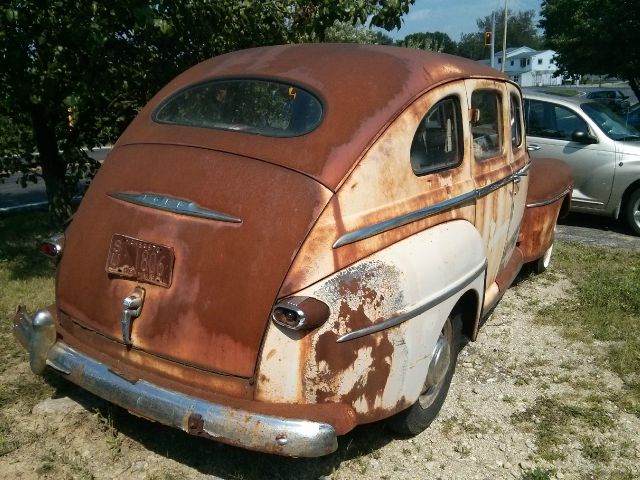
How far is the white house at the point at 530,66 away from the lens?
86250 mm

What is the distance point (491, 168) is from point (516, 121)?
1.20 m

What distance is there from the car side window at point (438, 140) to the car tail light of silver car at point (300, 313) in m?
1.03

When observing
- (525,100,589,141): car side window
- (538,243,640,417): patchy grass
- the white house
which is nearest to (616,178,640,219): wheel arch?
(525,100,589,141): car side window

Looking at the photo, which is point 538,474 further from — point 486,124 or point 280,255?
point 486,124

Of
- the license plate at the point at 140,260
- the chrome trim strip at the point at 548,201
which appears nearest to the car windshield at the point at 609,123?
the chrome trim strip at the point at 548,201

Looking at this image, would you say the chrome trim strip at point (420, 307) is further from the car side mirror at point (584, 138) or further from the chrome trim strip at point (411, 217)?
the car side mirror at point (584, 138)

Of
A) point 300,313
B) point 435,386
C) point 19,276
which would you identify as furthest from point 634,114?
point 300,313

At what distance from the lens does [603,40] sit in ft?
58.6

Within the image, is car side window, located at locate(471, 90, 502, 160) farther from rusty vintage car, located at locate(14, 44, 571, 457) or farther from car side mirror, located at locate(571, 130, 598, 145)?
car side mirror, located at locate(571, 130, 598, 145)

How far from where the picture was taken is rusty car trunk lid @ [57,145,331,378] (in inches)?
109

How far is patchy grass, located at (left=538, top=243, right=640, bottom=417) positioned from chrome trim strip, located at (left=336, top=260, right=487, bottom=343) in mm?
1454

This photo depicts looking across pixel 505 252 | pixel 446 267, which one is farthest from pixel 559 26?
pixel 446 267

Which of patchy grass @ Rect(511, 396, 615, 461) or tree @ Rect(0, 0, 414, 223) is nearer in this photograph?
patchy grass @ Rect(511, 396, 615, 461)

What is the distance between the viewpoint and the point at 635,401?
13.2 ft
